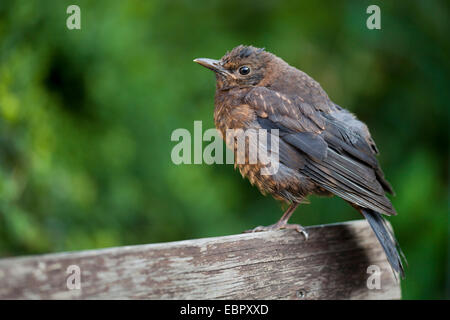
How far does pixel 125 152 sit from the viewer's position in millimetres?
4391

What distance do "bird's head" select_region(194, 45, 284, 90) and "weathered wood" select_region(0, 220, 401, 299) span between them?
1.27 m

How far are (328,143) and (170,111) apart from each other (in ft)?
5.90

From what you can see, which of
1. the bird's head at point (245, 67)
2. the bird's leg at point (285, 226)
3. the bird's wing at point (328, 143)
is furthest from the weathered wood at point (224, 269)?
the bird's head at point (245, 67)

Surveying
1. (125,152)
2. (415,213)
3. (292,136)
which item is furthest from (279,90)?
(415,213)

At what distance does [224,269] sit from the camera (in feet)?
7.95

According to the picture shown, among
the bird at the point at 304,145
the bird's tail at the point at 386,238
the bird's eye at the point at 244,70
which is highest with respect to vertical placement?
the bird's eye at the point at 244,70

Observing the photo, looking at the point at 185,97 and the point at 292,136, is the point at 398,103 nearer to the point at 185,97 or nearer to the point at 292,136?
the point at 185,97

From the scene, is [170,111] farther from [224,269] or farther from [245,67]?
[224,269]

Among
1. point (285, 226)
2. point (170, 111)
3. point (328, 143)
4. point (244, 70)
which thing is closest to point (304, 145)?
point (328, 143)

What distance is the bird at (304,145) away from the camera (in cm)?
331

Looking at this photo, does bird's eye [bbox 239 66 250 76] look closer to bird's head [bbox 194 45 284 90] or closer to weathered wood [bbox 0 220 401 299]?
bird's head [bbox 194 45 284 90]

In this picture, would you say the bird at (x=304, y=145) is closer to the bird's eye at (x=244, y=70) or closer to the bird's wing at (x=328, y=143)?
the bird's wing at (x=328, y=143)

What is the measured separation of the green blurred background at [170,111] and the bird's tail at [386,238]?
5.80ft
